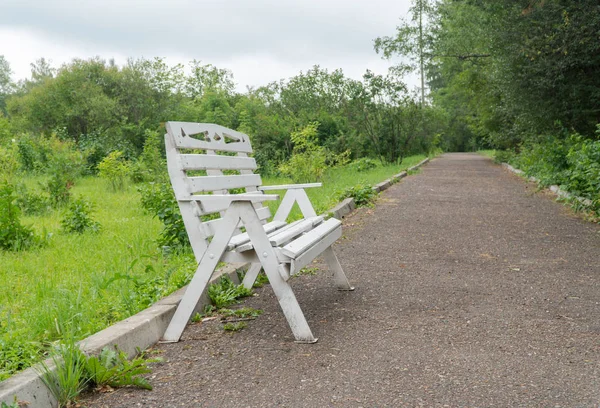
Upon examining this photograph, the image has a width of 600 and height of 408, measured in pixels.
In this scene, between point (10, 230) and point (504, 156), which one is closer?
point (10, 230)

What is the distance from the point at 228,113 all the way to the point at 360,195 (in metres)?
14.8

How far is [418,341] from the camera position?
11.2 feet

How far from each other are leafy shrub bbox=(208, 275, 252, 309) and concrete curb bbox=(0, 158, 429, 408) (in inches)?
1.9

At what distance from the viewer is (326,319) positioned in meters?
3.91

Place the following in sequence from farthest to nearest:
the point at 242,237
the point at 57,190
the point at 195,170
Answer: the point at 57,190 < the point at 242,237 < the point at 195,170

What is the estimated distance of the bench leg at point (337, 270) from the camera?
15.1 feet

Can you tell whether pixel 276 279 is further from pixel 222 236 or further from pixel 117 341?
pixel 117 341

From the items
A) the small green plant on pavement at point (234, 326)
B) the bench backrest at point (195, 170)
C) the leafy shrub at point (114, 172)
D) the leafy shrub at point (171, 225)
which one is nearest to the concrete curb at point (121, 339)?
the small green plant on pavement at point (234, 326)

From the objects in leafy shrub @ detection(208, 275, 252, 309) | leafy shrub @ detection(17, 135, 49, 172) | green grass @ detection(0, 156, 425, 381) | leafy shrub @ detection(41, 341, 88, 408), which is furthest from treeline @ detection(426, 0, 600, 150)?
leafy shrub @ detection(17, 135, 49, 172)

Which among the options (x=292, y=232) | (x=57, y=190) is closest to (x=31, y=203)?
(x=57, y=190)

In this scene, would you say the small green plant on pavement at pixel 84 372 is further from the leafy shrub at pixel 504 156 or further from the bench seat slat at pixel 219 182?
the leafy shrub at pixel 504 156

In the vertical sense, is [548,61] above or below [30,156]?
above

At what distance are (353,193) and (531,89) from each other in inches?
245

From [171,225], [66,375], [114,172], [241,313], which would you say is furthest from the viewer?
[114,172]
